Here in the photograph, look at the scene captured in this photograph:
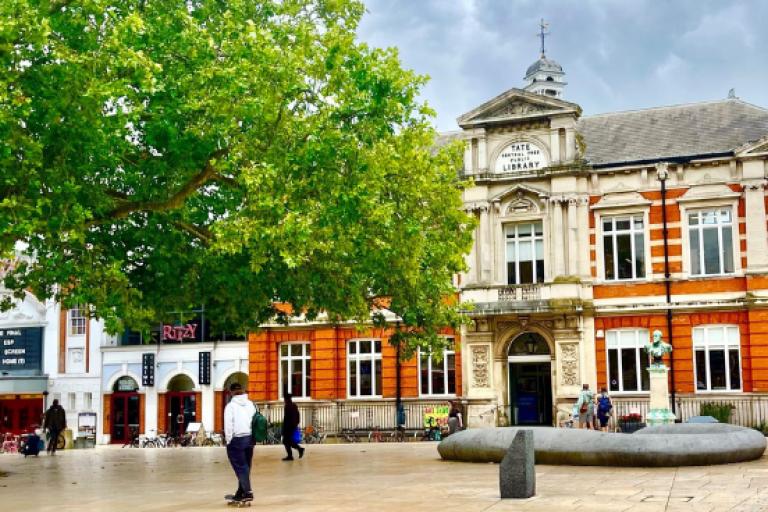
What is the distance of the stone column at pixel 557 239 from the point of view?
35625 mm

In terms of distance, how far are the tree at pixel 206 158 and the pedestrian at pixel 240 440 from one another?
5266mm

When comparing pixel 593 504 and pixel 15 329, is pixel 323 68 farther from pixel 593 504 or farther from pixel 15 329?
pixel 15 329

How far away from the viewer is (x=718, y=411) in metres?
Answer: 32.2

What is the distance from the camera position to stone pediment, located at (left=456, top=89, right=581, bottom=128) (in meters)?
36.0

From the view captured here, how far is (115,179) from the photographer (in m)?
22.8

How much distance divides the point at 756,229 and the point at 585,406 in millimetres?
8395

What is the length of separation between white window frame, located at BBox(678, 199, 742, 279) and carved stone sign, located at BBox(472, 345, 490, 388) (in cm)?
747

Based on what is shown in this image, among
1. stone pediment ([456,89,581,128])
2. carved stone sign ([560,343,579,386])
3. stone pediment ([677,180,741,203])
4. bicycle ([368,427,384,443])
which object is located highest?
stone pediment ([456,89,581,128])

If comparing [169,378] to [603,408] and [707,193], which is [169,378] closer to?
[603,408]

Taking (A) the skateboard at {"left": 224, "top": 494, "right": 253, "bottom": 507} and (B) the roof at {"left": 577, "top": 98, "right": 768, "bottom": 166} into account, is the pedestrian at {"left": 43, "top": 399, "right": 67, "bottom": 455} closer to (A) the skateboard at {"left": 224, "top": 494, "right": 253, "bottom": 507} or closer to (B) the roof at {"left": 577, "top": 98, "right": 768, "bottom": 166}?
(A) the skateboard at {"left": 224, "top": 494, "right": 253, "bottom": 507}

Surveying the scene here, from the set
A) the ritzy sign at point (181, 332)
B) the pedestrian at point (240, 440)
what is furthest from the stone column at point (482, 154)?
the pedestrian at point (240, 440)

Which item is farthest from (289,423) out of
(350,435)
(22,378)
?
(22,378)

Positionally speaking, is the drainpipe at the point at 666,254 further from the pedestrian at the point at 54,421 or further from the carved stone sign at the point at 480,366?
the pedestrian at the point at 54,421

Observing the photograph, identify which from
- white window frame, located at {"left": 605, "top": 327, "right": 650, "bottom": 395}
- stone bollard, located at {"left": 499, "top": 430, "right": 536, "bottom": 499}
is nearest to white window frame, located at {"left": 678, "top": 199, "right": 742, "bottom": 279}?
white window frame, located at {"left": 605, "top": 327, "right": 650, "bottom": 395}
